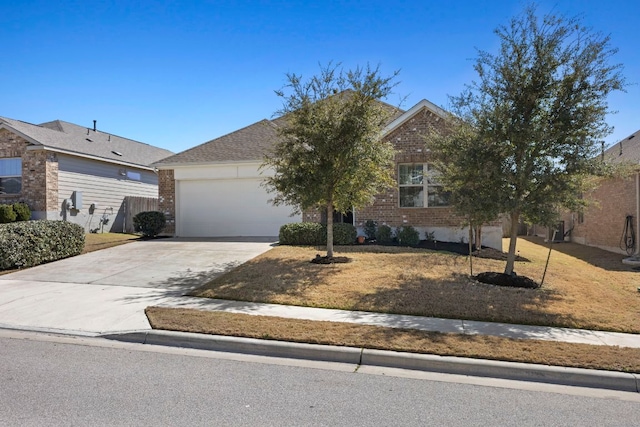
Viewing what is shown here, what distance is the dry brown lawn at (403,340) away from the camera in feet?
15.9

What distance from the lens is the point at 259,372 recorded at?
470 centimetres

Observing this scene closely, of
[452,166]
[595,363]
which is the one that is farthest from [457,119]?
[595,363]

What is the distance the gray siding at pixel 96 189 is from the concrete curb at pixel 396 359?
14.6 metres

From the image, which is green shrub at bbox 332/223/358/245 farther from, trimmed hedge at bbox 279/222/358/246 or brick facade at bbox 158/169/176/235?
brick facade at bbox 158/169/176/235

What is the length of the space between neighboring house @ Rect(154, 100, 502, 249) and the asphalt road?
1010cm

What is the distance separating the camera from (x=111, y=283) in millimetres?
9180

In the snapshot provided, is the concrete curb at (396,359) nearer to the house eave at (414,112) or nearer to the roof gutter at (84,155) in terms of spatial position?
the house eave at (414,112)

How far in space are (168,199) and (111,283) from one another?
8.83 meters

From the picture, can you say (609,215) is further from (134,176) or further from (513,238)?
(134,176)

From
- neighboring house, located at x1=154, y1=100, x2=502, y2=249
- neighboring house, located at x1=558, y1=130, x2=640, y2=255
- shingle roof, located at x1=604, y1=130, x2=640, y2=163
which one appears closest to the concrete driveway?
neighboring house, located at x1=154, y1=100, x2=502, y2=249

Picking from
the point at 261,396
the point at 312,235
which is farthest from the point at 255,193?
the point at 261,396

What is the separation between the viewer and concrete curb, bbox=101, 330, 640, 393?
4.48 meters

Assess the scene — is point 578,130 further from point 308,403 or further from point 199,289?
point 199,289

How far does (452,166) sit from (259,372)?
6.29m
